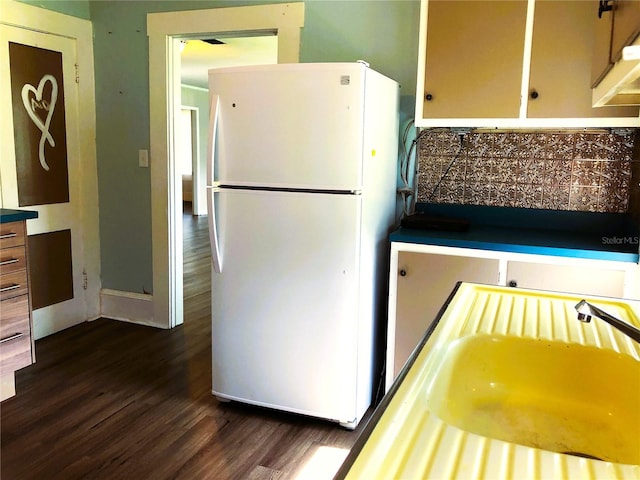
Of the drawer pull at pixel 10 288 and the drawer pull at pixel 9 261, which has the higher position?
the drawer pull at pixel 9 261

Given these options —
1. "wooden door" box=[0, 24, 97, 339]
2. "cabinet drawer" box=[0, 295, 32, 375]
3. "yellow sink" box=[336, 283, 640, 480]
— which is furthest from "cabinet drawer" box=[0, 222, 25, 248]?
"yellow sink" box=[336, 283, 640, 480]

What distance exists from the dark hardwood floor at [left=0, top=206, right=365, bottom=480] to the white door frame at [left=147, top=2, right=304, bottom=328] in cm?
45

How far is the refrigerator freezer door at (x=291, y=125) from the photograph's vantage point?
226 cm

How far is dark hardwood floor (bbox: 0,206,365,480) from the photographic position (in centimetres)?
216

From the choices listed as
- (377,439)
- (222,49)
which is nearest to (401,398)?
(377,439)

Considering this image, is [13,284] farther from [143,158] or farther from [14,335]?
[143,158]

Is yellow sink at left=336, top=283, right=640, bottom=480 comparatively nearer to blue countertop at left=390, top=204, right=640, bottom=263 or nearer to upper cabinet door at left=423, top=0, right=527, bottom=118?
blue countertop at left=390, top=204, right=640, bottom=263

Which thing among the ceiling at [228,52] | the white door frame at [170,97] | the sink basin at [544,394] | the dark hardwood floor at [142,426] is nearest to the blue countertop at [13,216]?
the dark hardwood floor at [142,426]

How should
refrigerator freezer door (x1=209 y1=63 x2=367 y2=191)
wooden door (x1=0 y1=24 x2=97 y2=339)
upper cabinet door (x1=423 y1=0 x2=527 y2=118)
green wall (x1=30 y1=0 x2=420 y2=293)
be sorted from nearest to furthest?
refrigerator freezer door (x1=209 y1=63 x2=367 y2=191)
upper cabinet door (x1=423 y1=0 x2=527 y2=118)
green wall (x1=30 y1=0 x2=420 y2=293)
wooden door (x1=0 y1=24 x2=97 y2=339)

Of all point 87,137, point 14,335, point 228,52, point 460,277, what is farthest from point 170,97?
point 228,52

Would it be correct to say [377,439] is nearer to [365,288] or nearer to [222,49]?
[365,288]

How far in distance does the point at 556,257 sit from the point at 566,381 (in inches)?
46.2

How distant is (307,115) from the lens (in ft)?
7.60

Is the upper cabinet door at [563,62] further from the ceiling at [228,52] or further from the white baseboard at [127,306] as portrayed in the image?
the ceiling at [228,52]
